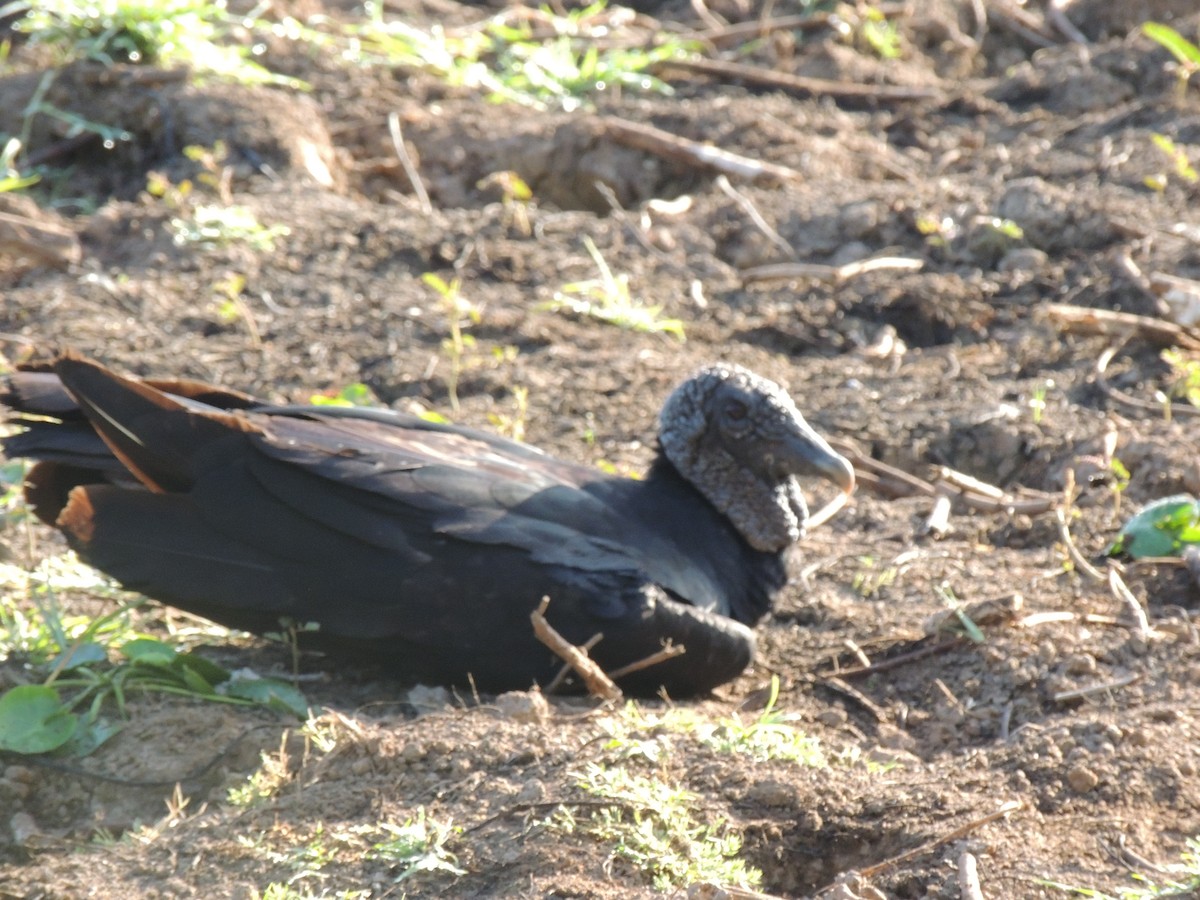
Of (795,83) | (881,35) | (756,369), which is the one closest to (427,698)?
(756,369)

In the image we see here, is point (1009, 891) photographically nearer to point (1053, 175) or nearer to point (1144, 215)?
point (1144, 215)

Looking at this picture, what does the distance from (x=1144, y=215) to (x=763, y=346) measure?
175 centimetres

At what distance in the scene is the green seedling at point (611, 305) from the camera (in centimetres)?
610

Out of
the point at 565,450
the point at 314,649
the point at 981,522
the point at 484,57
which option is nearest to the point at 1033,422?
the point at 981,522

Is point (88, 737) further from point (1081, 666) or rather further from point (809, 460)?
point (1081, 666)

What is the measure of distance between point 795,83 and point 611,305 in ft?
8.93

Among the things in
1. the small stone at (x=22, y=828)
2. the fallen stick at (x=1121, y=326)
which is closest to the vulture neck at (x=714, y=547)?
the small stone at (x=22, y=828)

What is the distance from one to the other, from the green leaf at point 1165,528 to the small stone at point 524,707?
1.83 meters

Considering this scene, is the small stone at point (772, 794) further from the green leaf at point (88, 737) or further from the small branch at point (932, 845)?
the green leaf at point (88, 737)

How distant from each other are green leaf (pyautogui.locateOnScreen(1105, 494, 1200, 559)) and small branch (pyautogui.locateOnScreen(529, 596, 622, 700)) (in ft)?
5.31

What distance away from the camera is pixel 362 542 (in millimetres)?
3873

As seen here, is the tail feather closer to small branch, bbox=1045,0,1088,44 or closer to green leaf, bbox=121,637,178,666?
green leaf, bbox=121,637,178,666

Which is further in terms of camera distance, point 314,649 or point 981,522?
point 981,522

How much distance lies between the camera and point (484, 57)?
8570 mm
